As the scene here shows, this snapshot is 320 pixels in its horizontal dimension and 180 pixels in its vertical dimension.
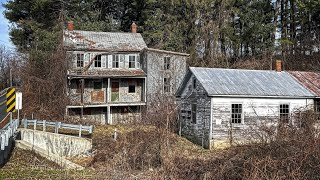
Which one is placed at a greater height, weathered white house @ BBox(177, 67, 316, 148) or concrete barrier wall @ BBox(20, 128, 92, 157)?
weathered white house @ BBox(177, 67, 316, 148)

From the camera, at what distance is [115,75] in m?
30.3

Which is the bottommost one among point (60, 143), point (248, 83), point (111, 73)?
point (60, 143)

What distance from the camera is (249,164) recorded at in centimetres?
891

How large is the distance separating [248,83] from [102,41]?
16577mm

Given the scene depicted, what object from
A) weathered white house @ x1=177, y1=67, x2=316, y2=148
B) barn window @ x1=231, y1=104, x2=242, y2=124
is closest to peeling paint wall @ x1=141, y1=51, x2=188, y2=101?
weathered white house @ x1=177, y1=67, x2=316, y2=148

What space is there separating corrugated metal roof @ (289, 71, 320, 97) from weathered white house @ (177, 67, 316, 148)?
0.58m

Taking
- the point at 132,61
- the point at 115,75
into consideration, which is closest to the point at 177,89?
the point at 132,61

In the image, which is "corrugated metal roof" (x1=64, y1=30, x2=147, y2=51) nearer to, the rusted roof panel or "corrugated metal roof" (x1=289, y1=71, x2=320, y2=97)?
the rusted roof panel

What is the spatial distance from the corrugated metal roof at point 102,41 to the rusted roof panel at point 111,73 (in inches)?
82.4

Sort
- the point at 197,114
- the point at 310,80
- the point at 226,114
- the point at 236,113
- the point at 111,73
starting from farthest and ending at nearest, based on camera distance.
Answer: the point at 111,73
the point at 310,80
the point at 197,114
the point at 236,113
the point at 226,114

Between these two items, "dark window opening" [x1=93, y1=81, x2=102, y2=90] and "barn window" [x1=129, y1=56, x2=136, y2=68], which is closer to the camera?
"dark window opening" [x1=93, y1=81, x2=102, y2=90]

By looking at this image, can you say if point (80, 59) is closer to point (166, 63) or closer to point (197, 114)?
point (166, 63)

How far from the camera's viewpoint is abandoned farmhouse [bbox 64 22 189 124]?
30.8m

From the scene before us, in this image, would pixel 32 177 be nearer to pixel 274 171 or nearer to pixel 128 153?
pixel 128 153
